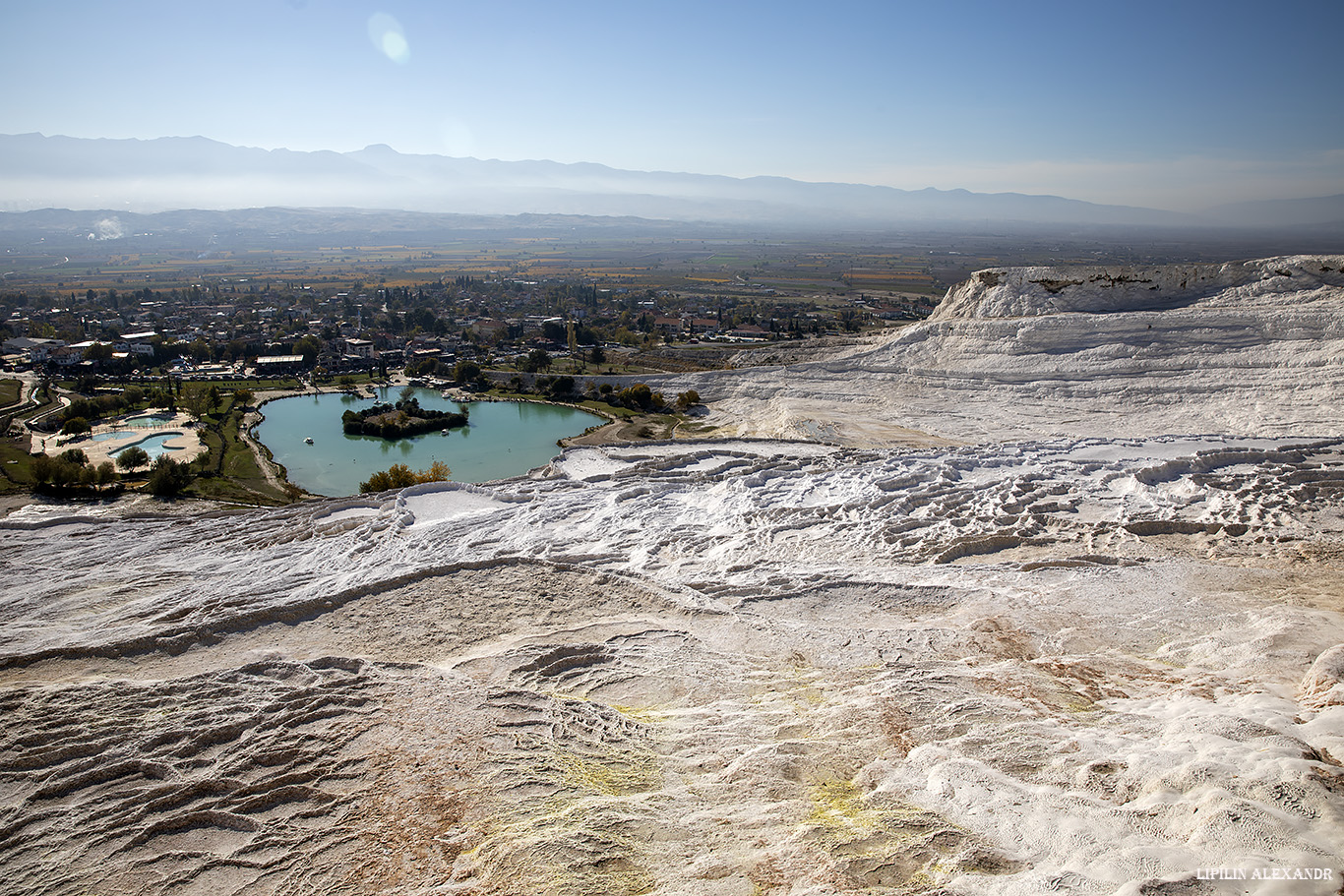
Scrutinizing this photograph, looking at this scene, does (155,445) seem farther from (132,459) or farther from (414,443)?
(414,443)

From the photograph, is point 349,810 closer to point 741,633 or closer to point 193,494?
point 741,633

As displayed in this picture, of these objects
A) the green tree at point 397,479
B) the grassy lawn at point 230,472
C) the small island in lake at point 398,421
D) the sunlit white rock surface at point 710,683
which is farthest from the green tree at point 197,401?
the sunlit white rock surface at point 710,683

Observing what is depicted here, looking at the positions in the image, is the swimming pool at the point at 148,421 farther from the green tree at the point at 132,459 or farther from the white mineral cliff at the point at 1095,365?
the white mineral cliff at the point at 1095,365

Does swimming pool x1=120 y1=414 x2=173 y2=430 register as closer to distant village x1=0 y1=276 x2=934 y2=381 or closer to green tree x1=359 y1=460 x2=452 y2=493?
distant village x1=0 y1=276 x2=934 y2=381

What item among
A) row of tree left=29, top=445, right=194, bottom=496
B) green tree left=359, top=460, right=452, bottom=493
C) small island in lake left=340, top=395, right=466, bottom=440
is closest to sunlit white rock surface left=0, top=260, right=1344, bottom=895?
green tree left=359, top=460, right=452, bottom=493

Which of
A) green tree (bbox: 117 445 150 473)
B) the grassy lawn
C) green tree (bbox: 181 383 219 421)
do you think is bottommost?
the grassy lawn

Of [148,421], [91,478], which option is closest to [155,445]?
[148,421]
